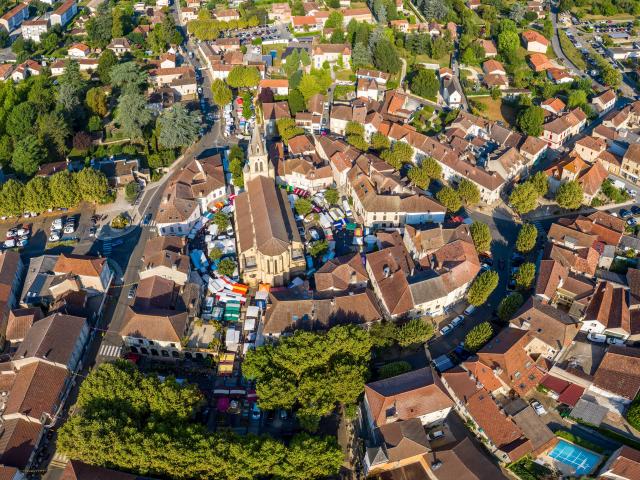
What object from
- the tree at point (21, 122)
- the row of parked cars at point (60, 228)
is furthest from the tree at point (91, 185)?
the tree at point (21, 122)

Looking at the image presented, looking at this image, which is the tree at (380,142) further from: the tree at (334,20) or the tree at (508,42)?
the tree at (334,20)

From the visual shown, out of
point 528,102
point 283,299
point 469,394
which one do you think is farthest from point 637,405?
point 528,102

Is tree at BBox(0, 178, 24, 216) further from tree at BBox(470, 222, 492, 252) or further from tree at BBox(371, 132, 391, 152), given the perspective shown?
tree at BBox(470, 222, 492, 252)

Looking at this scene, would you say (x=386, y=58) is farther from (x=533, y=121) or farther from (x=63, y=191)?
(x=63, y=191)

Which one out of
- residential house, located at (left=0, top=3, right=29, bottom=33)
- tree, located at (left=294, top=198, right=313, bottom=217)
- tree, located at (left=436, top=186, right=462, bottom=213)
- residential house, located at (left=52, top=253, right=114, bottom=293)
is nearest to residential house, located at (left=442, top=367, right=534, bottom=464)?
tree, located at (left=436, top=186, right=462, bottom=213)

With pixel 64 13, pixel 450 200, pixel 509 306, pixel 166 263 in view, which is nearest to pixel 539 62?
pixel 450 200

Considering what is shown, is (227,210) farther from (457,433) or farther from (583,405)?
(583,405)
